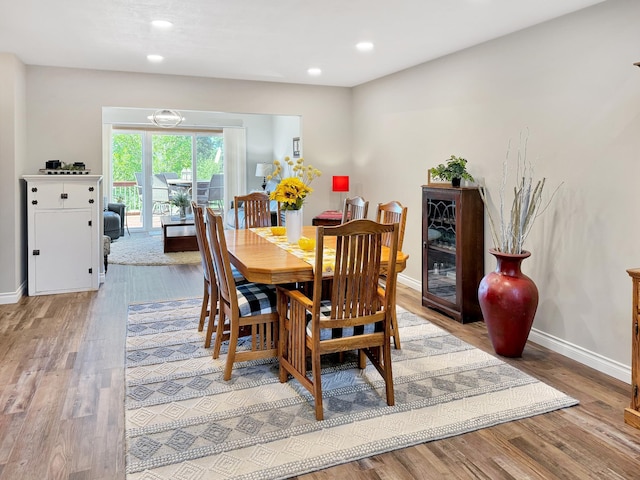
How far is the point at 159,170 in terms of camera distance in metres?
9.49

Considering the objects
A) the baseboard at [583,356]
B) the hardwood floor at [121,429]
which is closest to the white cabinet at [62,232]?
the hardwood floor at [121,429]

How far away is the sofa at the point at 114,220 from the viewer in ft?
25.9

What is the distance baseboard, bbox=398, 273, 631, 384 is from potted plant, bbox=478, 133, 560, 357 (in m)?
0.35

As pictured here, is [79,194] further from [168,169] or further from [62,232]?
[168,169]

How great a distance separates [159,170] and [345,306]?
312 inches

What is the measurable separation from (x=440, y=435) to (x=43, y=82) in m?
5.12

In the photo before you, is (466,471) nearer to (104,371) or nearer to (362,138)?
(104,371)

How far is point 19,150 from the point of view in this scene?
471cm

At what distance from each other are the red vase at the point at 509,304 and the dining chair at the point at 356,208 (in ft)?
3.65

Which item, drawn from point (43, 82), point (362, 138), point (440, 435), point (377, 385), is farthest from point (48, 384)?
point (362, 138)

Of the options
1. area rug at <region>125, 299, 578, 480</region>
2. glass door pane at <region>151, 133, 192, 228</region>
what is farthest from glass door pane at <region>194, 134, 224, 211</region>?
area rug at <region>125, 299, 578, 480</region>

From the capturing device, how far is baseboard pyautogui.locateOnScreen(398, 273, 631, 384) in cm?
298

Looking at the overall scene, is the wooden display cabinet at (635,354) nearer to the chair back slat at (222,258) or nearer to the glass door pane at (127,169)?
the chair back slat at (222,258)

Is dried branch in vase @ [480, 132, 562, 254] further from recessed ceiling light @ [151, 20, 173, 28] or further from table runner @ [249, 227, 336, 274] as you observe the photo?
recessed ceiling light @ [151, 20, 173, 28]
